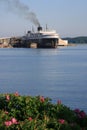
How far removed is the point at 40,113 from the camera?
8.76m

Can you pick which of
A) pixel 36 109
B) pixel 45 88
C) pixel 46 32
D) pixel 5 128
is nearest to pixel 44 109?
pixel 36 109

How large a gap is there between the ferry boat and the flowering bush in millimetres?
145472

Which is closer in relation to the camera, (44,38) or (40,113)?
(40,113)

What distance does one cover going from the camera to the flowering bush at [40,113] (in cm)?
801

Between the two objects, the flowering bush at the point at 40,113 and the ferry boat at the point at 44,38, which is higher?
the flowering bush at the point at 40,113

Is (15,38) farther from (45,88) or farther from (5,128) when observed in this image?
(5,128)

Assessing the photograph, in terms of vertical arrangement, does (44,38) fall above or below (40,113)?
below

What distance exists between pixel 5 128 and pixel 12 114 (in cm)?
132

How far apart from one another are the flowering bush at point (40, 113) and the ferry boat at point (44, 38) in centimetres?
14547

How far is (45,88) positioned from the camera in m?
33.9

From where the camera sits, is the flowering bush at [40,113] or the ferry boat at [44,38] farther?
the ferry boat at [44,38]

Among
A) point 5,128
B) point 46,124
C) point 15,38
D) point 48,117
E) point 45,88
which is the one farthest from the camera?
point 15,38

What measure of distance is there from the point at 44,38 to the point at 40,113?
150 metres

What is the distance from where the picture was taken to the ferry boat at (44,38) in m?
157
